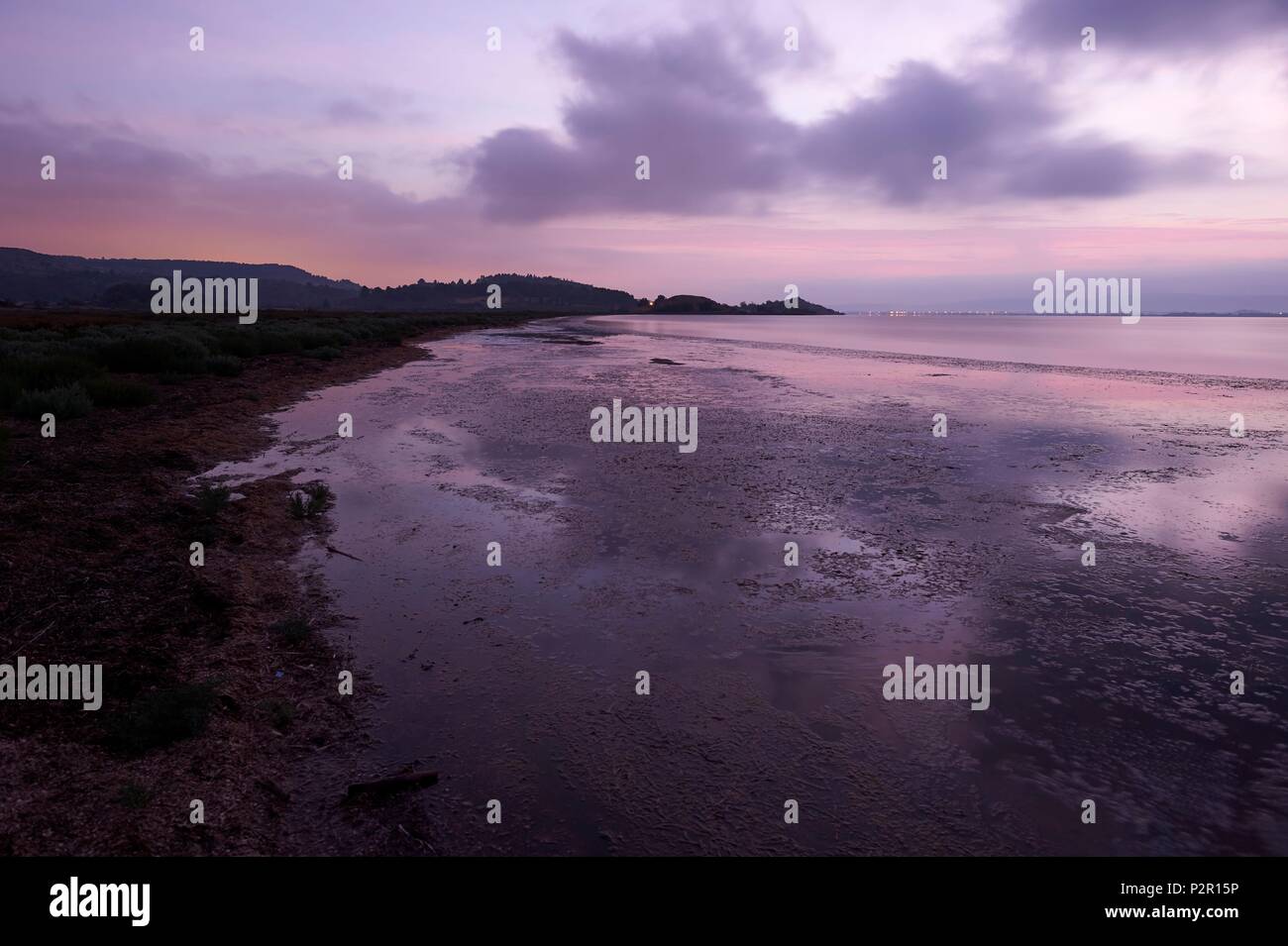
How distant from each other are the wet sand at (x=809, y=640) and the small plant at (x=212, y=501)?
4.95ft

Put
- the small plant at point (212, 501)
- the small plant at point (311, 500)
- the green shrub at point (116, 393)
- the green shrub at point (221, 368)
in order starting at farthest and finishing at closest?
the green shrub at point (221, 368)
the green shrub at point (116, 393)
the small plant at point (311, 500)
the small plant at point (212, 501)

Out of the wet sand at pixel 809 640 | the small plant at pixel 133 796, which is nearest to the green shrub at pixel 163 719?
the small plant at pixel 133 796

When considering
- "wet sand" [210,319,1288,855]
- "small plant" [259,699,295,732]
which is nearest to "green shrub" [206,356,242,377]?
"wet sand" [210,319,1288,855]

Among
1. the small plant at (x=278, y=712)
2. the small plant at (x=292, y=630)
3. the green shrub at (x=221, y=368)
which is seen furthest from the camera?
the green shrub at (x=221, y=368)

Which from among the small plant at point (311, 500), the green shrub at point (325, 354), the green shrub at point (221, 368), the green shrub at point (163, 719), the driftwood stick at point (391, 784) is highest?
the green shrub at point (325, 354)

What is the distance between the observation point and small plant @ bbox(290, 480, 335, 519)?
9789 millimetres

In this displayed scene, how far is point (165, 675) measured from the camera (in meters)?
5.33

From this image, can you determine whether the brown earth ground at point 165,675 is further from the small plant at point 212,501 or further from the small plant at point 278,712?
the small plant at point 212,501

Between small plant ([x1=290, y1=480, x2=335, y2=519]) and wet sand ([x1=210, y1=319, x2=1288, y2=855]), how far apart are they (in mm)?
411

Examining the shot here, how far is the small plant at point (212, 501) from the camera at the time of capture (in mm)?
Answer: 9062

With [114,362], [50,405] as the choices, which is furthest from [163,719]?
[114,362]

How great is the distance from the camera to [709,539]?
930cm
